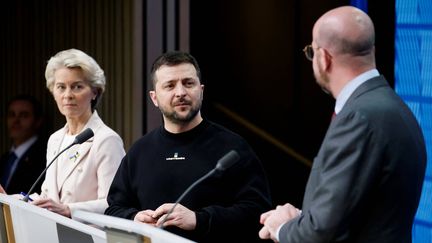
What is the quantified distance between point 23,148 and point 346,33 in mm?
3593

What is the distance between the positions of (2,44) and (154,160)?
3.42 m

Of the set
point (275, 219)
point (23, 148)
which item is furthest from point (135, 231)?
point (23, 148)

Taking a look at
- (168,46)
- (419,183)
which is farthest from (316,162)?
(168,46)

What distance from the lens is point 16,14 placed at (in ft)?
20.5

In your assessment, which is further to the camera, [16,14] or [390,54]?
[16,14]

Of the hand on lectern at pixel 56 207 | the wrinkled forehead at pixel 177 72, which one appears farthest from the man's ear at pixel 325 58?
the hand on lectern at pixel 56 207

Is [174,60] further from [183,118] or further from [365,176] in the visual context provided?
[365,176]

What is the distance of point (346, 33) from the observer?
7.68 ft

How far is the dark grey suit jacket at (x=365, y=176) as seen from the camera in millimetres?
2273

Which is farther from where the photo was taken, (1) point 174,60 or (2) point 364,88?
(1) point 174,60

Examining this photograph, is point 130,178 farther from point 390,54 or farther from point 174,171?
point 390,54

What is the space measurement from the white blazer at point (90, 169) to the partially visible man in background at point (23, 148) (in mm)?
1568

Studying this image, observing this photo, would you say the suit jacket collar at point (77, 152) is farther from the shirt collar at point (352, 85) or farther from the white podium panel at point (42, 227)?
the shirt collar at point (352, 85)

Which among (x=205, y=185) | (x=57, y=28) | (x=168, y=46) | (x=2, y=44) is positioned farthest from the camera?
(x=2, y=44)
